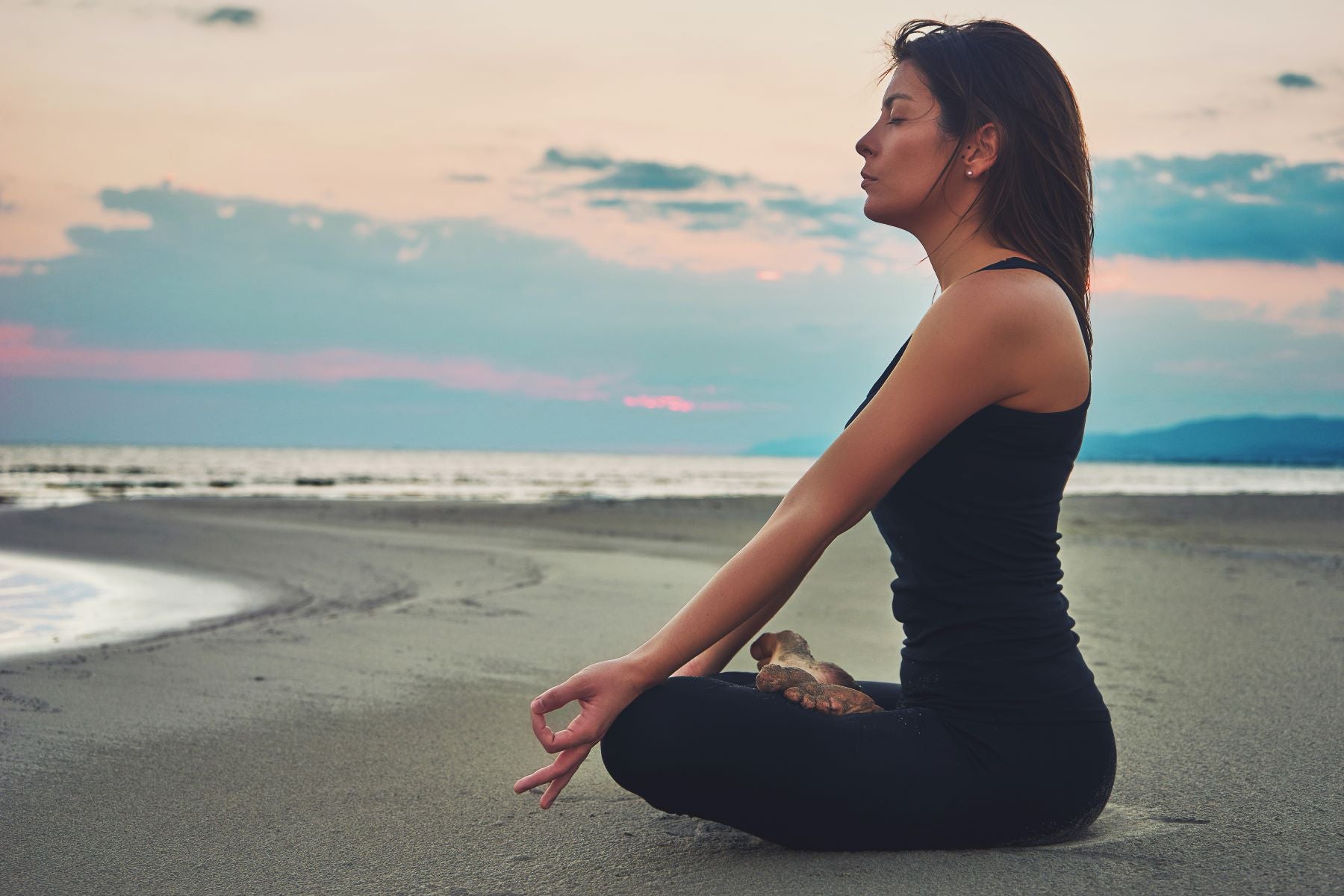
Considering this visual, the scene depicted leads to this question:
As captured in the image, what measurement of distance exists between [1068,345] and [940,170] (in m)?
0.41

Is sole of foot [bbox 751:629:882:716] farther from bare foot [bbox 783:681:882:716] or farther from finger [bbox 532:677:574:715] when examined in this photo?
finger [bbox 532:677:574:715]

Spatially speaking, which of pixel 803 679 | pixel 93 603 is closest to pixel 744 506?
pixel 93 603

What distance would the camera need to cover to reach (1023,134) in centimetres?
185

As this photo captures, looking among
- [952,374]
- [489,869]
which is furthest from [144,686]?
[952,374]

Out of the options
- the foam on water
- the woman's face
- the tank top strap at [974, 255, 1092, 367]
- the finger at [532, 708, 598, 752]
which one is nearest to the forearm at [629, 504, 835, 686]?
the finger at [532, 708, 598, 752]

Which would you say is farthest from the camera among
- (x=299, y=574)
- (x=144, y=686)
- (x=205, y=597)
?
(x=299, y=574)

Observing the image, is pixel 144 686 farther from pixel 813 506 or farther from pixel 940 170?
pixel 940 170

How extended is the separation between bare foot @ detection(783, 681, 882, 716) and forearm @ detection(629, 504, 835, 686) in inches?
8.4

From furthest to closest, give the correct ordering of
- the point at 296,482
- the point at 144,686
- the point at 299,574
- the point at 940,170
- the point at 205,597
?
the point at 296,482 < the point at 299,574 < the point at 205,597 < the point at 144,686 < the point at 940,170

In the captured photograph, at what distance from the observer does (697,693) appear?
5.85 feet

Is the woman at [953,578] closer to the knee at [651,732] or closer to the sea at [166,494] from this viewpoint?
the knee at [651,732]

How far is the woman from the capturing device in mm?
1716

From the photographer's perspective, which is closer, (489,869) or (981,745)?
(981,745)

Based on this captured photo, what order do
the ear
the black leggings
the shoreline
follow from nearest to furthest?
the black leggings < the ear < the shoreline
